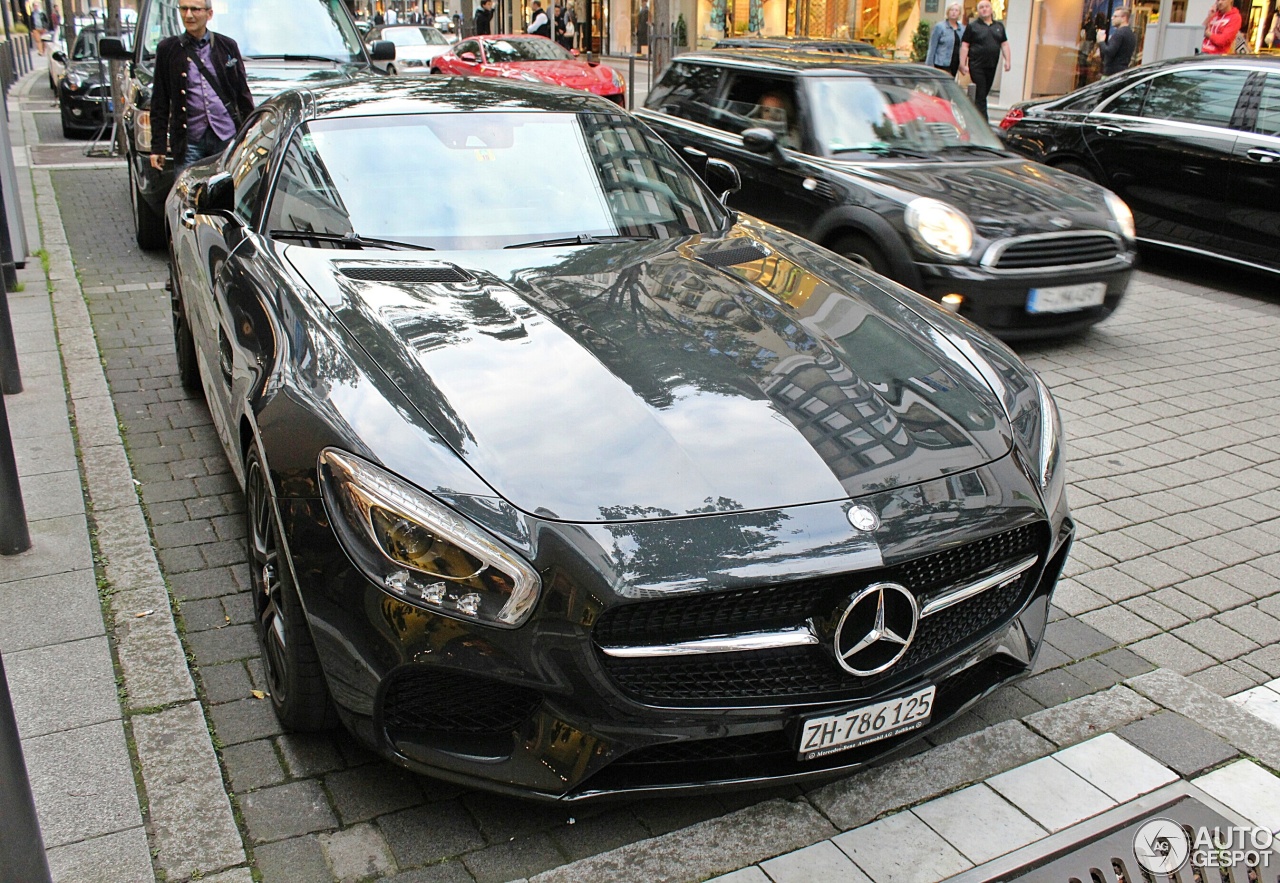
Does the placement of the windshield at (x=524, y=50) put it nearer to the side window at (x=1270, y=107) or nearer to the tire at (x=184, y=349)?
the side window at (x=1270, y=107)

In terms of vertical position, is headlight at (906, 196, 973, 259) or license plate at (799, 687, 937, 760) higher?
headlight at (906, 196, 973, 259)

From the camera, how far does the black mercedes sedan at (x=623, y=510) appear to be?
8.11 feet

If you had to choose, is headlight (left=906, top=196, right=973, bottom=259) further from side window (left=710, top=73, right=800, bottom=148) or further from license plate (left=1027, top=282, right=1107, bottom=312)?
side window (left=710, top=73, right=800, bottom=148)

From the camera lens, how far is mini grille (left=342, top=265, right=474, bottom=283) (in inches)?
141

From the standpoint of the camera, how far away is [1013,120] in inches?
407

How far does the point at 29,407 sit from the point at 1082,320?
5.60 m

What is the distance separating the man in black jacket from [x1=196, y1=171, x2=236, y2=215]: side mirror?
3.50 metres

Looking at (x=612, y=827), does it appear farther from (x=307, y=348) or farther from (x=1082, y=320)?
(x=1082, y=320)

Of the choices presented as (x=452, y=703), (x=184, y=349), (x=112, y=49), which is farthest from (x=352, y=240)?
(x=112, y=49)

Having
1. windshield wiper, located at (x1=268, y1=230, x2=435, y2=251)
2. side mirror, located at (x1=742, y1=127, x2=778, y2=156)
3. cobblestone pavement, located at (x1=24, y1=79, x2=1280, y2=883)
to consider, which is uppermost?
windshield wiper, located at (x1=268, y1=230, x2=435, y2=251)

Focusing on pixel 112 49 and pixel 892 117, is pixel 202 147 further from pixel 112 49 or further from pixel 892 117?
pixel 892 117

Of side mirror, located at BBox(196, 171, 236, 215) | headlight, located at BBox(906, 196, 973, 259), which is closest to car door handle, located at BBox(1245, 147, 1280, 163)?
headlight, located at BBox(906, 196, 973, 259)

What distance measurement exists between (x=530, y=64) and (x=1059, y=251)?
13570 millimetres

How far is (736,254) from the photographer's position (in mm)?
4043
